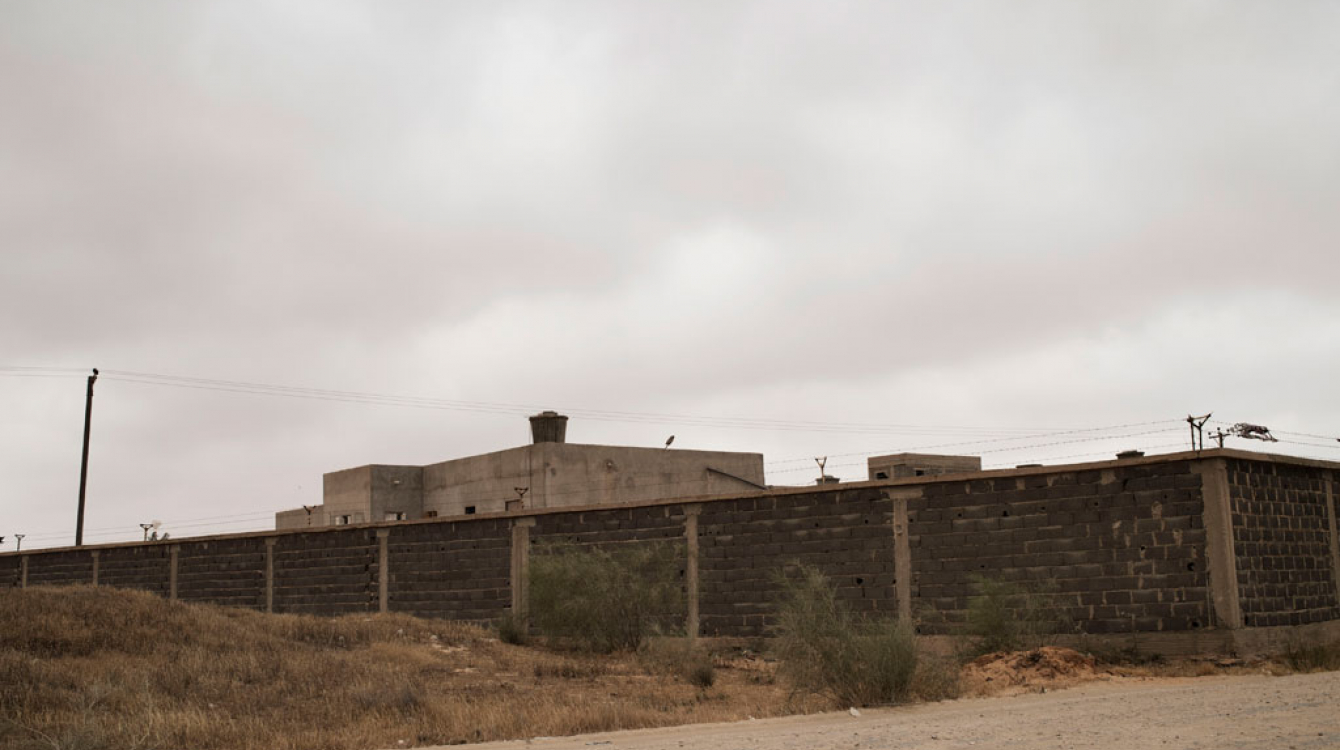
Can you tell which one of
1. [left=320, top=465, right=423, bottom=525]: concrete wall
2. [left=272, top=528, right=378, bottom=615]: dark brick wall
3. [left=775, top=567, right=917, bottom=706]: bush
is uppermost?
[left=320, top=465, right=423, bottom=525]: concrete wall

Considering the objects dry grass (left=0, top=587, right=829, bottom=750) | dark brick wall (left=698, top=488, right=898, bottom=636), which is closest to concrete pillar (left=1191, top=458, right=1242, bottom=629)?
dark brick wall (left=698, top=488, right=898, bottom=636)

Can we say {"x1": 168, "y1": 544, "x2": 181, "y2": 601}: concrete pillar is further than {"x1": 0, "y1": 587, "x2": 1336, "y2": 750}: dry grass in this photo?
Yes

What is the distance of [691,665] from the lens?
18500mm

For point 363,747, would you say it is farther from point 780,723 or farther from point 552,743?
point 780,723

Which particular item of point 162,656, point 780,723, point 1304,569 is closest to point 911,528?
point 1304,569

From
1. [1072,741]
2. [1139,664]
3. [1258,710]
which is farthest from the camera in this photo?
[1139,664]

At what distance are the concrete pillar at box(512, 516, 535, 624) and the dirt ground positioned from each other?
12243mm

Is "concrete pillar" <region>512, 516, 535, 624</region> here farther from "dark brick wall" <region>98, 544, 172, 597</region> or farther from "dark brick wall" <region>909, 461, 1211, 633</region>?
"dark brick wall" <region>98, 544, 172, 597</region>

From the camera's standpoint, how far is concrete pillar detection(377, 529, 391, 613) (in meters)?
27.6

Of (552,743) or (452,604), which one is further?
(452,604)

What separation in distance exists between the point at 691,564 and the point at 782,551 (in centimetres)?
207

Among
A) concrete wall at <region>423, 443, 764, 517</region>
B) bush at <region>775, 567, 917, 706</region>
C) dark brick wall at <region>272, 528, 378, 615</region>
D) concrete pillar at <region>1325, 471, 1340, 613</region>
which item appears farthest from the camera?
concrete wall at <region>423, 443, 764, 517</region>

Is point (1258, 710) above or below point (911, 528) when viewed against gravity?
below

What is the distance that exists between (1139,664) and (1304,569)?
4020 mm
